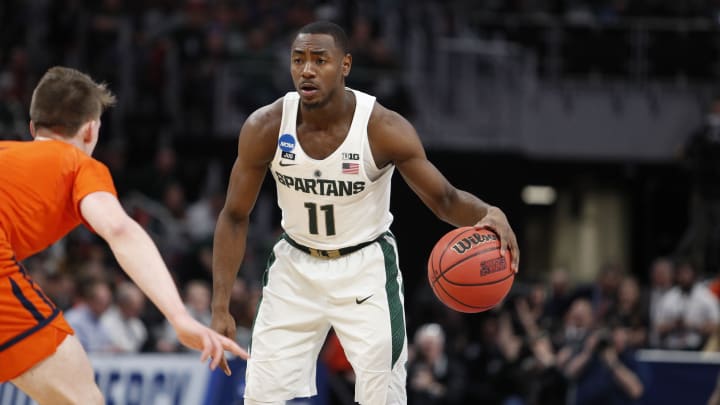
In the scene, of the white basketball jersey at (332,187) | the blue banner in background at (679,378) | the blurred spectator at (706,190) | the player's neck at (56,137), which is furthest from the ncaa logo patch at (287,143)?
the blurred spectator at (706,190)

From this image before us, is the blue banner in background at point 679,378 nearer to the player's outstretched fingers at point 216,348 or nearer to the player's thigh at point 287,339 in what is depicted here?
the player's thigh at point 287,339

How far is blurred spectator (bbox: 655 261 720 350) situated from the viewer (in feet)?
44.5

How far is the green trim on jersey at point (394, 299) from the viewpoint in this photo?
6246 mm

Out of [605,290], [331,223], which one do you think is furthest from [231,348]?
[605,290]

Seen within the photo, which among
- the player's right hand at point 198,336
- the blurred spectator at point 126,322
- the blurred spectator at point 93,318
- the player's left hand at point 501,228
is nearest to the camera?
the player's right hand at point 198,336

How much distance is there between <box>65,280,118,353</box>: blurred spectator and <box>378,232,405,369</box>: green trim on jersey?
15.9ft

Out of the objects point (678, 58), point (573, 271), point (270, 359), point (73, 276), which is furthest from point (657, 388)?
point (573, 271)

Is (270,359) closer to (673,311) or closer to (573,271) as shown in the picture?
(673,311)

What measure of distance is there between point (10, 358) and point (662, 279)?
11208mm

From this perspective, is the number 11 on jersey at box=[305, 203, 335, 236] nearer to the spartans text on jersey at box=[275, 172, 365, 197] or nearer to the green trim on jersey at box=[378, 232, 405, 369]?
the spartans text on jersey at box=[275, 172, 365, 197]

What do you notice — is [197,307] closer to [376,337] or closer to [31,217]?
[376,337]

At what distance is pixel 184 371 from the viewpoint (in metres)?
9.88

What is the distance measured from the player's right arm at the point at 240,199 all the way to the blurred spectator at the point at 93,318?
14.8ft

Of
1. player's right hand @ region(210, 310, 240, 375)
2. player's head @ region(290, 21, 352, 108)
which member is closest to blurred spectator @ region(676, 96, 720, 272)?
player's head @ region(290, 21, 352, 108)
